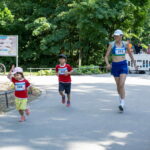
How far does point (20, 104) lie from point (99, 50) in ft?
75.1

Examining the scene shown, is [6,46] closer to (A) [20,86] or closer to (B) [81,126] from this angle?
(A) [20,86]

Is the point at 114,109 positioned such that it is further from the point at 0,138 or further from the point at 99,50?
the point at 99,50

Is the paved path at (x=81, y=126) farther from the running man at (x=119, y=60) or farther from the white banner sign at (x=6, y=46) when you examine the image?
the white banner sign at (x=6, y=46)

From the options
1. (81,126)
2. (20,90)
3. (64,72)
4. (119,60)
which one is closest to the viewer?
(81,126)

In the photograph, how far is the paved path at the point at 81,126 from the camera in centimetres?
559

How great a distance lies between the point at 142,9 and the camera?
27.2 meters

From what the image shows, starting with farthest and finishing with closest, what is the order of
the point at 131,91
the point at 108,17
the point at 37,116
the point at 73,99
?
the point at 108,17 → the point at 131,91 → the point at 73,99 → the point at 37,116

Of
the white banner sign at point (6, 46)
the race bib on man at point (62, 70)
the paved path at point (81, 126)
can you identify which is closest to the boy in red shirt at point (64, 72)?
the race bib on man at point (62, 70)

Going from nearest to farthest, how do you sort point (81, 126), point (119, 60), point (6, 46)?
point (81, 126) → point (119, 60) → point (6, 46)

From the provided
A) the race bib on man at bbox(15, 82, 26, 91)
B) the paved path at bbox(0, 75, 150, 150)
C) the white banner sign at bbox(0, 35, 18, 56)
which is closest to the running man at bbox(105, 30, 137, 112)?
the paved path at bbox(0, 75, 150, 150)

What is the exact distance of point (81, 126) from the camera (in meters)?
6.89

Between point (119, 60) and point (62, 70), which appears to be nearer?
point (119, 60)

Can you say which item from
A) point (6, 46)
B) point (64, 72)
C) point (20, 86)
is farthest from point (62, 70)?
point (6, 46)

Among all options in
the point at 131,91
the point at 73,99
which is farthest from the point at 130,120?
the point at 131,91
